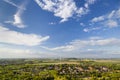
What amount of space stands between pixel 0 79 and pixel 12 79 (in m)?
4.33

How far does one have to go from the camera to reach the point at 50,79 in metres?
68.9

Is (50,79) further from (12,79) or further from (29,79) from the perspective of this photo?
(12,79)

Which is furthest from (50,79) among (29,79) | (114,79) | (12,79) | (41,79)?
(114,79)

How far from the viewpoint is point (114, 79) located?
6756cm

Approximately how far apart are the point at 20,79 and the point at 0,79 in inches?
285

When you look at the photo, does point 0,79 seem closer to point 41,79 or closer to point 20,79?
point 20,79

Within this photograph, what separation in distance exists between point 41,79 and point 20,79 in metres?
8.50

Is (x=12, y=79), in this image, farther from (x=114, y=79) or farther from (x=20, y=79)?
(x=114, y=79)

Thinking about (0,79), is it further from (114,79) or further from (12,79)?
(114,79)

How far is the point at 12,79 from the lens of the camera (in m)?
71.5

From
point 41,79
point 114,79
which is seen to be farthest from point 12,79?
point 114,79

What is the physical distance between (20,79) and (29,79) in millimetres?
4037

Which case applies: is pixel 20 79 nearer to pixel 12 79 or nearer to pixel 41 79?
pixel 12 79

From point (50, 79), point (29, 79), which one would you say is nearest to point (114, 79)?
point (50, 79)
